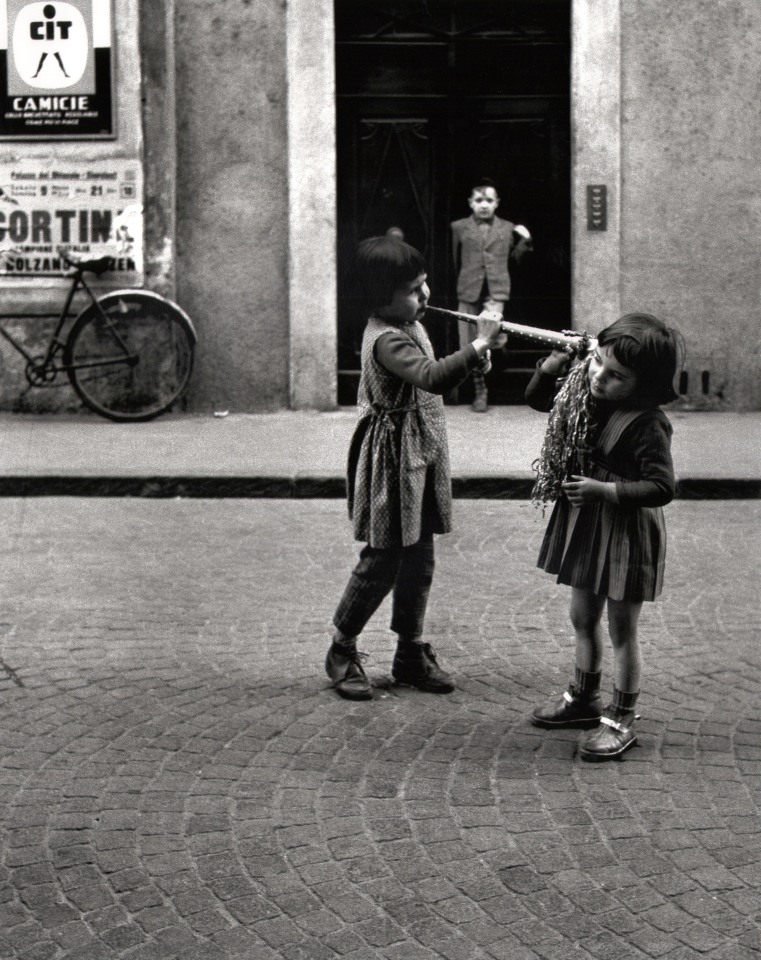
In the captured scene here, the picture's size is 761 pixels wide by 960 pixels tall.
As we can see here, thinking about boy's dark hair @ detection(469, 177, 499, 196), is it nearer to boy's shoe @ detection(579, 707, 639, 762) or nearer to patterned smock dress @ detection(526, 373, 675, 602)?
patterned smock dress @ detection(526, 373, 675, 602)

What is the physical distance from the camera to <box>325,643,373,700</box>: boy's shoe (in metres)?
5.45

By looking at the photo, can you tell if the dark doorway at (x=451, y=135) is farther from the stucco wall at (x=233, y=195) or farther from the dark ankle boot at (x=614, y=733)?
the dark ankle boot at (x=614, y=733)

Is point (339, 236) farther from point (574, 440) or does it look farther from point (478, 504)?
point (574, 440)

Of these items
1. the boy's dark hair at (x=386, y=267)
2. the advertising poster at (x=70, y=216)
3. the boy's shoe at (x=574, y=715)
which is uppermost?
the advertising poster at (x=70, y=216)

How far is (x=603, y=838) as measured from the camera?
13.3 ft

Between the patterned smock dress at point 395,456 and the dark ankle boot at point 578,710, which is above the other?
the patterned smock dress at point 395,456

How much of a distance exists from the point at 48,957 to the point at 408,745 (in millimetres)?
1659

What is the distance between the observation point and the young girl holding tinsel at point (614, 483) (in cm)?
461

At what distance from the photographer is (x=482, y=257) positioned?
42.7 feet

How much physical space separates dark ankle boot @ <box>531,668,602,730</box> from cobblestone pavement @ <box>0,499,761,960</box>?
0.39ft

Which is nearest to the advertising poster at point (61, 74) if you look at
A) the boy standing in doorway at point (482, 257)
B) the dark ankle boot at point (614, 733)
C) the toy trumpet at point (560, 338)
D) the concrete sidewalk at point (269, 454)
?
the concrete sidewalk at point (269, 454)

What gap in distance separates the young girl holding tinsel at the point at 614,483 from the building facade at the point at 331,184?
853cm

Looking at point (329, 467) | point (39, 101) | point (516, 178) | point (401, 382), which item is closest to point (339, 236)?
point (516, 178)

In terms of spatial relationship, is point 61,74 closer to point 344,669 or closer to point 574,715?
point 344,669
